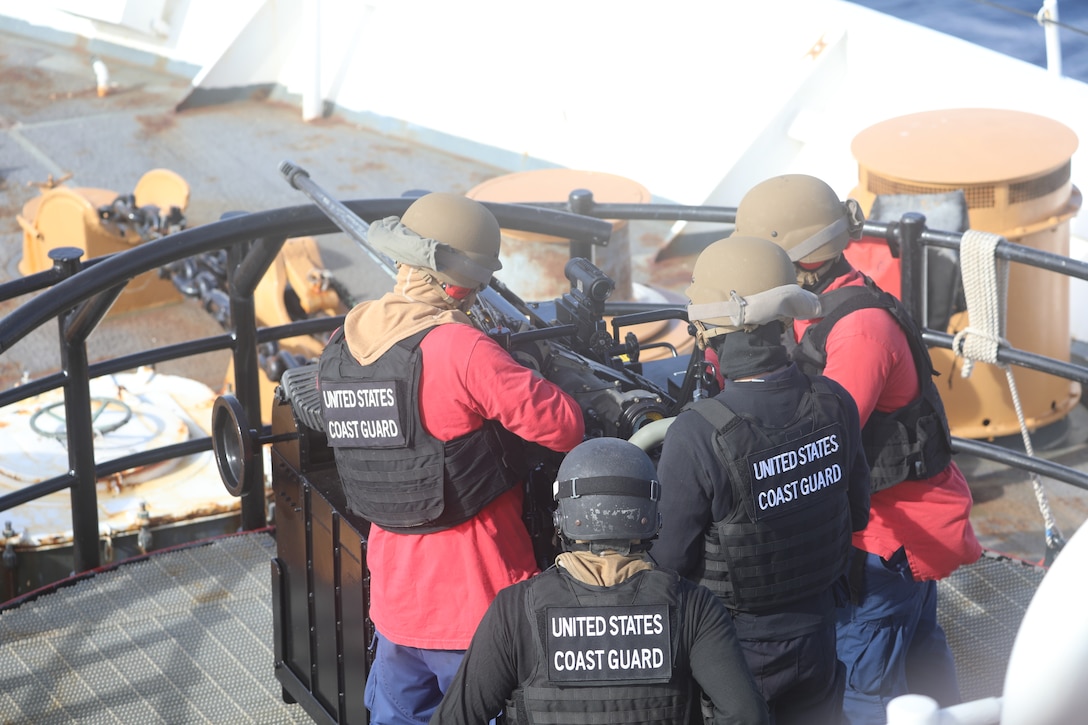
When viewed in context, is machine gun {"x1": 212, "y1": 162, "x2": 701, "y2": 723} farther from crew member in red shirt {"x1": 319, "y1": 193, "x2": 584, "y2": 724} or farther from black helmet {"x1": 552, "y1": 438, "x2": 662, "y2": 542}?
black helmet {"x1": 552, "y1": 438, "x2": 662, "y2": 542}

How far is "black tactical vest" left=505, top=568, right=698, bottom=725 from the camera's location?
218cm

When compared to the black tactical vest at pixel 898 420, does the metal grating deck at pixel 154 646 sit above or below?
below

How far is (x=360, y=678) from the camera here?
338 cm

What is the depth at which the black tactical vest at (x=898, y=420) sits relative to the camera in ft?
10.0

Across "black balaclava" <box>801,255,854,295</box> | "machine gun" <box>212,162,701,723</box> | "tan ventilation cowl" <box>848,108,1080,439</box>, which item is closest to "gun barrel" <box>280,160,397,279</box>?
"machine gun" <box>212,162,701,723</box>

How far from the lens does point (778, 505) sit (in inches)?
104

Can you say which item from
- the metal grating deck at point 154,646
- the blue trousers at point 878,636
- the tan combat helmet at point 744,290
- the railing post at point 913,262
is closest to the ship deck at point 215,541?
the metal grating deck at point 154,646

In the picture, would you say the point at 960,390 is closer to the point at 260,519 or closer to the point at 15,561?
the point at 260,519

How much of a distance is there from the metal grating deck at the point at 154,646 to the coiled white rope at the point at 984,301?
2.46 meters

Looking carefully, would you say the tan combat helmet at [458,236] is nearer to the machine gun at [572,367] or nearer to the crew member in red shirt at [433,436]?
the crew member in red shirt at [433,436]

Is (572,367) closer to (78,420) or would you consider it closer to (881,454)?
(881,454)

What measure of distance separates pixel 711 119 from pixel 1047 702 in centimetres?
855

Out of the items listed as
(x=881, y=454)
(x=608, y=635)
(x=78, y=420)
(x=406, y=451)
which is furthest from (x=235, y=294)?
(x=608, y=635)

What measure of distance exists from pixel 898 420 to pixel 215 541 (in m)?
2.69
